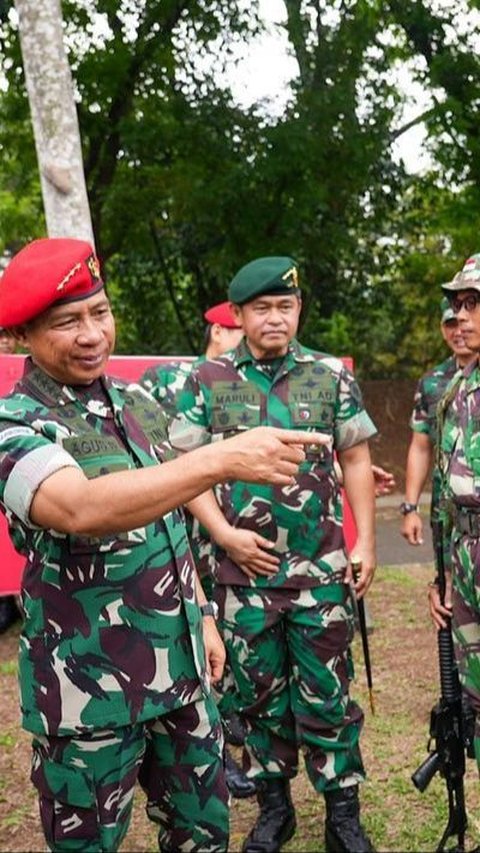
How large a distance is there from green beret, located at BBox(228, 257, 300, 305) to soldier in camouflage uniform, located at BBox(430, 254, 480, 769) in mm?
522

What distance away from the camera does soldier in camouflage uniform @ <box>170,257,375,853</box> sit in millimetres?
3234

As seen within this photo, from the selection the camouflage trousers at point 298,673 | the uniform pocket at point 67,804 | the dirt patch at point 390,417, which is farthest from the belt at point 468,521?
the dirt patch at point 390,417

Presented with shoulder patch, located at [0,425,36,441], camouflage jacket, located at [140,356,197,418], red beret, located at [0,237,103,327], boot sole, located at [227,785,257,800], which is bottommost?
boot sole, located at [227,785,257,800]

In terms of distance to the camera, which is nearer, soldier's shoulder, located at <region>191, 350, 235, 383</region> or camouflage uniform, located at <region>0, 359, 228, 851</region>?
camouflage uniform, located at <region>0, 359, 228, 851</region>

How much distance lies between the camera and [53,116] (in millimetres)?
5539

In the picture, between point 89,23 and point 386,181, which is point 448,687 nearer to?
point 89,23

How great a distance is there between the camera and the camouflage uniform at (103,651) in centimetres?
224

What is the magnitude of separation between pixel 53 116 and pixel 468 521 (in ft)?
12.1

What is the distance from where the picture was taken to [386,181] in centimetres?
1263

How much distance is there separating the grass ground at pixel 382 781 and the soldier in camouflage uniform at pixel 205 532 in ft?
0.48

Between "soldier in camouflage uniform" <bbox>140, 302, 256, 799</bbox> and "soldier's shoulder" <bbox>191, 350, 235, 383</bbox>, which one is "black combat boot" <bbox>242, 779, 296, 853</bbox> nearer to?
"soldier in camouflage uniform" <bbox>140, 302, 256, 799</bbox>

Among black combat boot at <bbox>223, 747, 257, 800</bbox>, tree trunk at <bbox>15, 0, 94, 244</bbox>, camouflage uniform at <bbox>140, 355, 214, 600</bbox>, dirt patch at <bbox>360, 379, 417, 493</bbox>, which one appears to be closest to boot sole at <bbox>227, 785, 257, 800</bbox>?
black combat boot at <bbox>223, 747, 257, 800</bbox>

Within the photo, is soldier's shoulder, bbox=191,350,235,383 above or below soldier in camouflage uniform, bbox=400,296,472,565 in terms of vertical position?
above

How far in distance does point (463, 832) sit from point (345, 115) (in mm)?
9416
